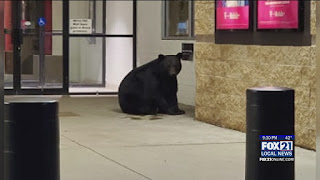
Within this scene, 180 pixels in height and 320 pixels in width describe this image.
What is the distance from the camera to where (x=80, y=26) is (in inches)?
733

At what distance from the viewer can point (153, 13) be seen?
17750 mm

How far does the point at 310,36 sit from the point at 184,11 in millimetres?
6617

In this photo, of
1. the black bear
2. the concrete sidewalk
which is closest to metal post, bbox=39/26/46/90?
the concrete sidewalk

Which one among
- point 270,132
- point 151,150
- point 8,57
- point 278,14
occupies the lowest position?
point 151,150

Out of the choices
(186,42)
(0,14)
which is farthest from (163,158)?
(186,42)

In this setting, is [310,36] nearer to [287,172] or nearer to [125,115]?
[287,172]

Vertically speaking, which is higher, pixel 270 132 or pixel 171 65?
pixel 171 65

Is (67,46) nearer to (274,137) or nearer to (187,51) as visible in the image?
(187,51)

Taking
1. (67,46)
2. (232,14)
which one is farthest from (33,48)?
(232,14)

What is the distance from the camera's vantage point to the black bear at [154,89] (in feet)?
45.9

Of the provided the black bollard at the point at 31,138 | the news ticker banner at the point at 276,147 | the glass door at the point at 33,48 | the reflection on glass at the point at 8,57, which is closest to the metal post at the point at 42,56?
the glass door at the point at 33,48

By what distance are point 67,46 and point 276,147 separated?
12889mm

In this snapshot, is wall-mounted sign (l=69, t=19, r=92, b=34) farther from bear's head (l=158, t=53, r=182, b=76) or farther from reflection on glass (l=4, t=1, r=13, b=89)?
bear's head (l=158, t=53, r=182, b=76)

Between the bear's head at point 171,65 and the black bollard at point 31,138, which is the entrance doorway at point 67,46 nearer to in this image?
the bear's head at point 171,65
